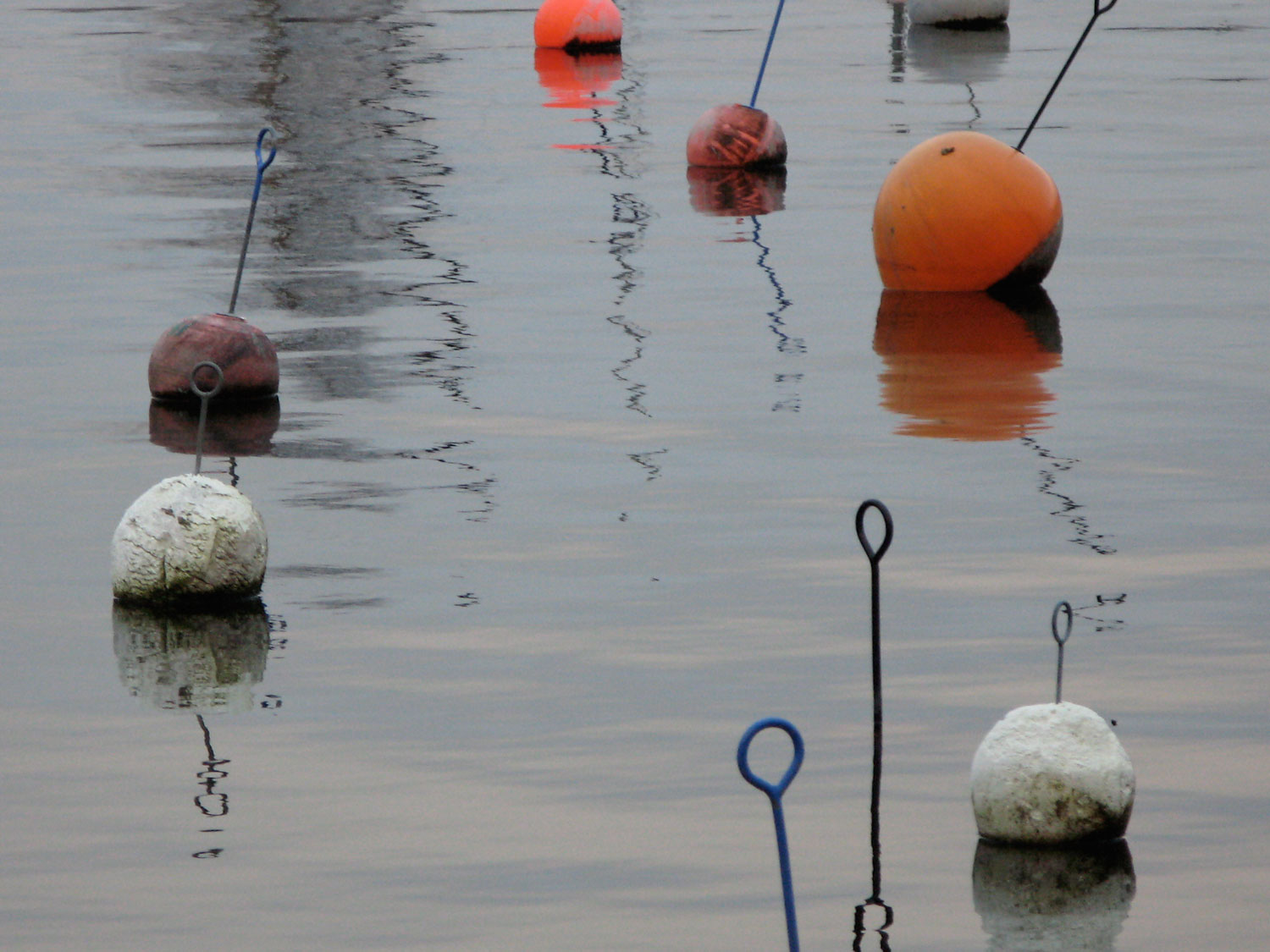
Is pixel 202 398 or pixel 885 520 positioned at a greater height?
pixel 202 398

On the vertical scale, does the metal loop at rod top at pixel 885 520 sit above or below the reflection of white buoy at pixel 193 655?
below

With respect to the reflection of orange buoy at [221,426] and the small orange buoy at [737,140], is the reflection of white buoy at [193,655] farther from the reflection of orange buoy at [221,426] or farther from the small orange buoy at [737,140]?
the small orange buoy at [737,140]

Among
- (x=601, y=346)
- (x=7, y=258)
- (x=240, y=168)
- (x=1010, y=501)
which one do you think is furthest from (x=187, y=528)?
(x=240, y=168)

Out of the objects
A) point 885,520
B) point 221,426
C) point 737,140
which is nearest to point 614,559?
point 221,426

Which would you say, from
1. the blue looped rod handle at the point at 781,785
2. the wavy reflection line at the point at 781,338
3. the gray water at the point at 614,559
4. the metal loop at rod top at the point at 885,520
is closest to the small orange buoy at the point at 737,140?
the gray water at the point at 614,559

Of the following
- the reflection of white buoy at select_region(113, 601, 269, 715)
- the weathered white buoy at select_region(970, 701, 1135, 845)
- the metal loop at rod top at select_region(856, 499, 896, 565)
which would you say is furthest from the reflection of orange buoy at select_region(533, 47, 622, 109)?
the metal loop at rod top at select_region(856, 499, 896, 565)

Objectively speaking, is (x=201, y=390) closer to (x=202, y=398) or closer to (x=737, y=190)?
(x=202, y=398)

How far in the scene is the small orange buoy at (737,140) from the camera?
24469 millimetres

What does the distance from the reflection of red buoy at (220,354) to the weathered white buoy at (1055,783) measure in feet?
25.8

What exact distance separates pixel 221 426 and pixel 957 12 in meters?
27.4

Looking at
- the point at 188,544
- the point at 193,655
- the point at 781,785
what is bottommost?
the point at 781,785

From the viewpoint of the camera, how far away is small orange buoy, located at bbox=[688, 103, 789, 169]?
24469 mm

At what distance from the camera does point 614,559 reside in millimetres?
11172

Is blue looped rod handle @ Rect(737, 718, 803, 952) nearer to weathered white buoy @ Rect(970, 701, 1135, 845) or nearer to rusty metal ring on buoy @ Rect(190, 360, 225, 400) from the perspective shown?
weathered white buoy @ Rect(970, 701, 1135, 845)
